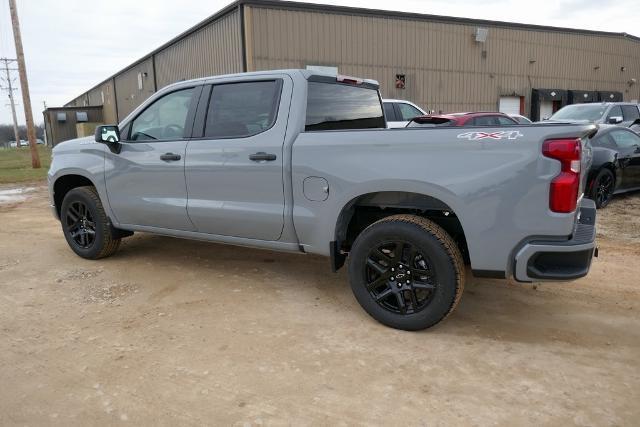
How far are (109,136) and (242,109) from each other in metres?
1.49

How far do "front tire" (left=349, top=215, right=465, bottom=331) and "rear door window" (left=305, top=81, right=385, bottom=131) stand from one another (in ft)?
3.65

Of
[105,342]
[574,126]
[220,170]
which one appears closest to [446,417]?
[574,126]

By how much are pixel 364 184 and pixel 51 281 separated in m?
3.32

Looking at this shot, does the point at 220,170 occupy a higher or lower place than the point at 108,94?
lower

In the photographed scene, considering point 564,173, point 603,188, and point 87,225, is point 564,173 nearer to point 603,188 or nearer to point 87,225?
point 87,225

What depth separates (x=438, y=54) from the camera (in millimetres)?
23250

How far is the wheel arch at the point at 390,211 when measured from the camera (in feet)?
11.5

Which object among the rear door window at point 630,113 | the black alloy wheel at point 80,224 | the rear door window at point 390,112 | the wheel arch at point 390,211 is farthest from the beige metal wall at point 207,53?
the wheel arch at point 390,211

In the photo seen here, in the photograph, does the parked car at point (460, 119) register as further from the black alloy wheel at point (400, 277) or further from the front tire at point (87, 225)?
the black alloy wheel at point (400, 277)

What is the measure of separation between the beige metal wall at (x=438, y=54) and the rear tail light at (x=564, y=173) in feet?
54.2

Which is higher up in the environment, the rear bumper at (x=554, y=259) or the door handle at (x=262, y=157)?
the door handle at (x=262, y=157)

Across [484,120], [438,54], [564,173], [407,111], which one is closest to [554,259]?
[564,173]

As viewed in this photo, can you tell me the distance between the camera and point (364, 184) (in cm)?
346

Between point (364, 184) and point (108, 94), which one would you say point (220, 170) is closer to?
point (364, 184)
